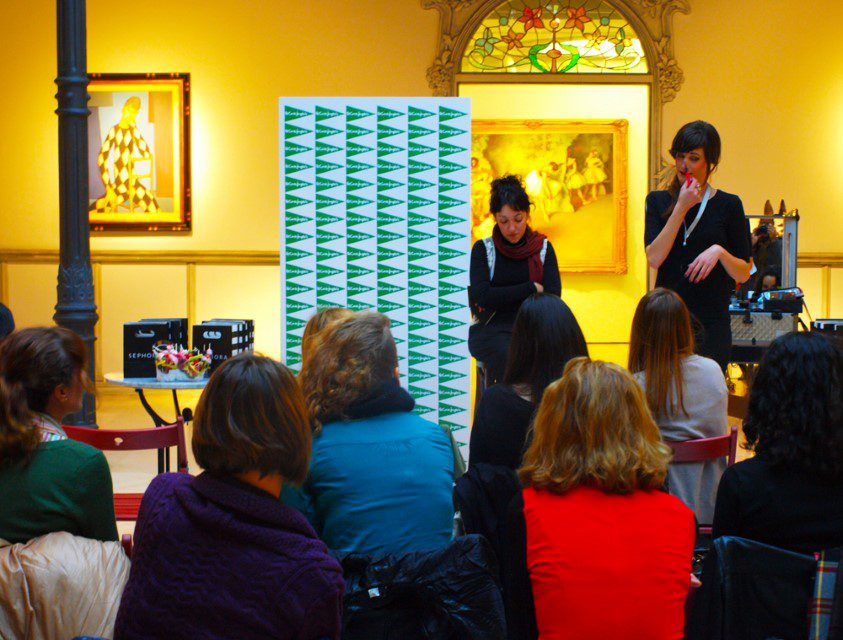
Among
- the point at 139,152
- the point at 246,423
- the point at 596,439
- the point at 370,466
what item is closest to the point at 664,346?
the point at 596,439

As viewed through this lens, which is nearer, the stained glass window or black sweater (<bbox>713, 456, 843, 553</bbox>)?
black sweater (<bbox>713, 456, 843, 553</bbox>)

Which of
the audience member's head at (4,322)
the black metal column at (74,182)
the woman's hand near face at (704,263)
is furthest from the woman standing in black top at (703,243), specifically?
the black metal column at (74,182)

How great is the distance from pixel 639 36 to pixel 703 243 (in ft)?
18.3

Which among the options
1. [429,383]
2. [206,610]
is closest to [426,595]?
[206,610]

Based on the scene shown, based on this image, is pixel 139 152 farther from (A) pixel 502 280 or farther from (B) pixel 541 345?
(B) pixel 541 345

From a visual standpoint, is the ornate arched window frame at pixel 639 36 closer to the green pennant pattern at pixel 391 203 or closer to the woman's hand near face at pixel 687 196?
the green pennant pattern at pixel 391 203

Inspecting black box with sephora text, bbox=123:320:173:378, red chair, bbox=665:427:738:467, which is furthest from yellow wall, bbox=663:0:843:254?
red chair, bbox=665:427:738:467

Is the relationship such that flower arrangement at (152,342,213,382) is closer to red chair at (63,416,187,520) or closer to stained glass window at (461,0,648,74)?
red chair at (63,416,187,520)

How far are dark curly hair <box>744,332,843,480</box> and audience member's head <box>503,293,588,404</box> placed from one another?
59 cm

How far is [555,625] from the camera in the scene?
81.4 inches

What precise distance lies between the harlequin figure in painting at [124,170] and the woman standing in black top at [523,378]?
6953 mm

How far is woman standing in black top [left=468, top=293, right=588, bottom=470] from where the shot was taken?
272 cm

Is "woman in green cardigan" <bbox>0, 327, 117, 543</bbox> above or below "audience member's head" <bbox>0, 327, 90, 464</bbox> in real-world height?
below

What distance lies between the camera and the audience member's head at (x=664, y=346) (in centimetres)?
313
